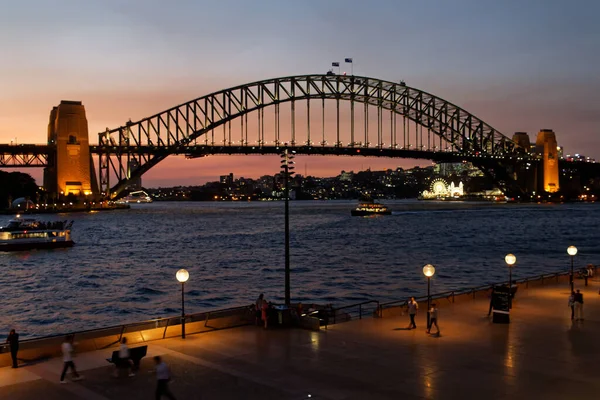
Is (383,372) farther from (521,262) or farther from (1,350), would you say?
(521,262)

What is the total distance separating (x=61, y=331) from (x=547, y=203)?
6076 inches

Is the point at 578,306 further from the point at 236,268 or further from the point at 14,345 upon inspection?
the point at 236,268

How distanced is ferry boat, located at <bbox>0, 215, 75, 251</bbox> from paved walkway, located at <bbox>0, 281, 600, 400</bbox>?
43573 millimetres

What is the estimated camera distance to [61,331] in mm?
23078

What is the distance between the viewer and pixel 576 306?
17172 millimetres

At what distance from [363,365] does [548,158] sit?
15829 cm

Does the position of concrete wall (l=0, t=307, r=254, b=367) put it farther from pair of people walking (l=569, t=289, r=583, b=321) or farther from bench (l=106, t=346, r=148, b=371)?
pair of people walking (l=569, t=289, r=583, b=321)

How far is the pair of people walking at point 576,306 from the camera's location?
55.9 ft

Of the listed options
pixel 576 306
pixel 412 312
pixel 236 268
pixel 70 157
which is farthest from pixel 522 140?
pixel 412 312

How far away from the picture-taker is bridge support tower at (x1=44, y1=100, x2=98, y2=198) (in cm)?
11538

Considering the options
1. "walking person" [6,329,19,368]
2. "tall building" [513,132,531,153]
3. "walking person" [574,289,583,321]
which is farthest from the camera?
"tall building" [513,132,531,153]

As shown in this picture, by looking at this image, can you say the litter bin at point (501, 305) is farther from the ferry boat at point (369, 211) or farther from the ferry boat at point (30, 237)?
the ferry boat at point (369, 211)

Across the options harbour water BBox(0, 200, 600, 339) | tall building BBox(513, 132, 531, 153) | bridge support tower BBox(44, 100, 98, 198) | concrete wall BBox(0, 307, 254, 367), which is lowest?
harbour water BBox(0, 200, 600, 339)

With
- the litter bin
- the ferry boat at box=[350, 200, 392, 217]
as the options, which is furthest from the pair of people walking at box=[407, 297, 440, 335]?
the ferry boat at box=[350, 200, 392, 217]
